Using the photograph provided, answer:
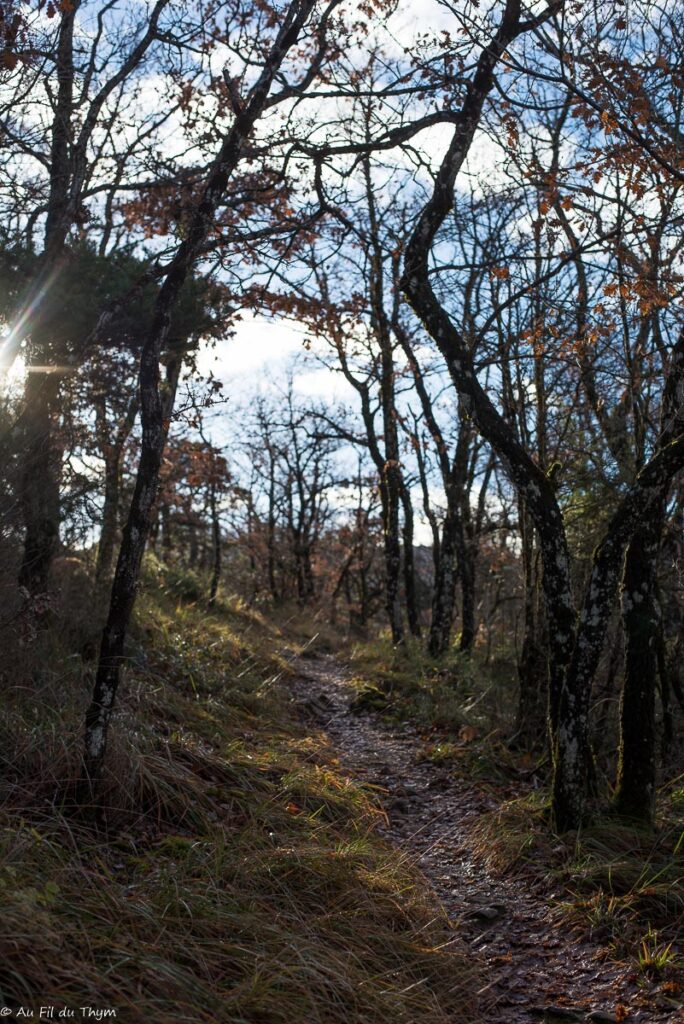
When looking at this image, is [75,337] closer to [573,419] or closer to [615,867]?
[573,419]

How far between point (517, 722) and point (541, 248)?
6.90m

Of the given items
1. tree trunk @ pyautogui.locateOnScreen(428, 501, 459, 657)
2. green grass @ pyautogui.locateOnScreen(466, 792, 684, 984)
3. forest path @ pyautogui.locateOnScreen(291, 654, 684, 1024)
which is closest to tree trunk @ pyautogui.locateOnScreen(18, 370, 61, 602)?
forest path @ pyautogui.locateOnScreen(291, 654, 684, 1024)

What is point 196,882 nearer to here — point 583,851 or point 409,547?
point 583,851

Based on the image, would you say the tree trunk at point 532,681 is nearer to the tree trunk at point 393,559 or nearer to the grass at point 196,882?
the grass at point 196,882

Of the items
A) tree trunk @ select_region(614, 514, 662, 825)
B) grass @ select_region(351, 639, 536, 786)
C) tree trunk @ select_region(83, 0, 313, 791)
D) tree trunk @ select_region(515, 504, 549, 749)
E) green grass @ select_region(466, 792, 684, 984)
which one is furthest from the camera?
tree trunk @ select_region(515, 504, 549, 749)

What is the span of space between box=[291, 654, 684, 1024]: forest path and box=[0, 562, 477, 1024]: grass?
0.22 meters

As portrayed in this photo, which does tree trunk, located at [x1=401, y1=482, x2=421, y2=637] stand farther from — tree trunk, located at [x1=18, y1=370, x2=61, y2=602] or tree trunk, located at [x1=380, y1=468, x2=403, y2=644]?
tree trunk, located at [x1=18, y1=370, x2=61, y2=602]

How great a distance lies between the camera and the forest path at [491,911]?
12.1 feet

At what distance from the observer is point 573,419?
35.2ft

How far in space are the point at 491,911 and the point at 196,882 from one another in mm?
1819

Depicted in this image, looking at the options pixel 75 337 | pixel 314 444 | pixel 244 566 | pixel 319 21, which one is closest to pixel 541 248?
pixel 319 21

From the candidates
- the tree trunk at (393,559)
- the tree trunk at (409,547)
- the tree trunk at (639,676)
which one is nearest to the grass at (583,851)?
the tree trunk at (639,676)

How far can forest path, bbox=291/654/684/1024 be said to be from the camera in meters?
3.67

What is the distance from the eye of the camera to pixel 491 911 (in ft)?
15.2
